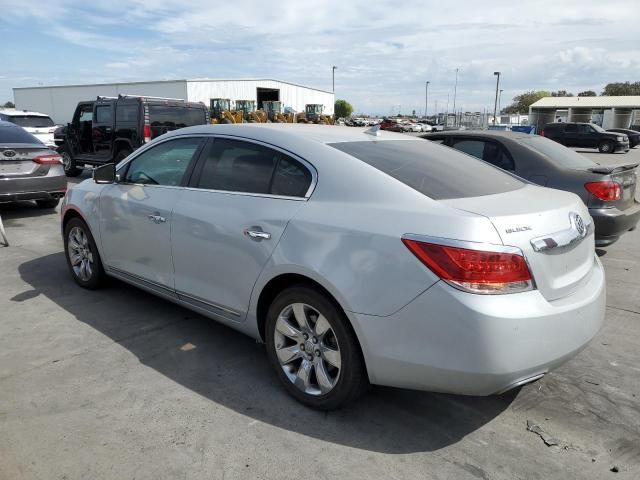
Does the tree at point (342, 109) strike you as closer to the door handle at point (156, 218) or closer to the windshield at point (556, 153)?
the windshield at point (556, 153)

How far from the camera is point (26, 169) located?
8.05 metres

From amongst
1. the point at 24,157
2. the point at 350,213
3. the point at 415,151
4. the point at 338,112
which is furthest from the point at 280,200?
the point at 338,112

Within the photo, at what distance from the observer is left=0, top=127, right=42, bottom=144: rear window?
26.4 ft

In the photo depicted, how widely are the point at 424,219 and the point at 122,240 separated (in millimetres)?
2782

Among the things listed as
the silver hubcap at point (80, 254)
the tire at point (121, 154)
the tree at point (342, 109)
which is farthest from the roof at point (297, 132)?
the tree at point (342, 109)

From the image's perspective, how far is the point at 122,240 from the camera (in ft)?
14.1

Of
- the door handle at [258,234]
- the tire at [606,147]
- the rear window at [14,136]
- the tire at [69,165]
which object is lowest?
the tire at [606,147]

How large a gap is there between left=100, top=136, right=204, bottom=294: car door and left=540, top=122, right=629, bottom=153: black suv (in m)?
27.1

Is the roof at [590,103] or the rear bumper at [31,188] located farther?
the roof at [590,103]

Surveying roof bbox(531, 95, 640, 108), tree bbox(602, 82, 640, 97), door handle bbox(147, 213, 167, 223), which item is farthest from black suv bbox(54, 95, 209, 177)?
tree bbox(602, 82, 640, 97)

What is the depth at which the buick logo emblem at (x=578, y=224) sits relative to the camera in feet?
9.31

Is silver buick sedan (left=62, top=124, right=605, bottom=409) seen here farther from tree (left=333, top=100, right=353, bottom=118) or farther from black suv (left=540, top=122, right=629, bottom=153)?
tree (left=333, top=100, right=353, bottom=118)

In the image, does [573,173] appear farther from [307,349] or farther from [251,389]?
[251,389]

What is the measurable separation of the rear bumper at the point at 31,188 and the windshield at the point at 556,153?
279 inches
